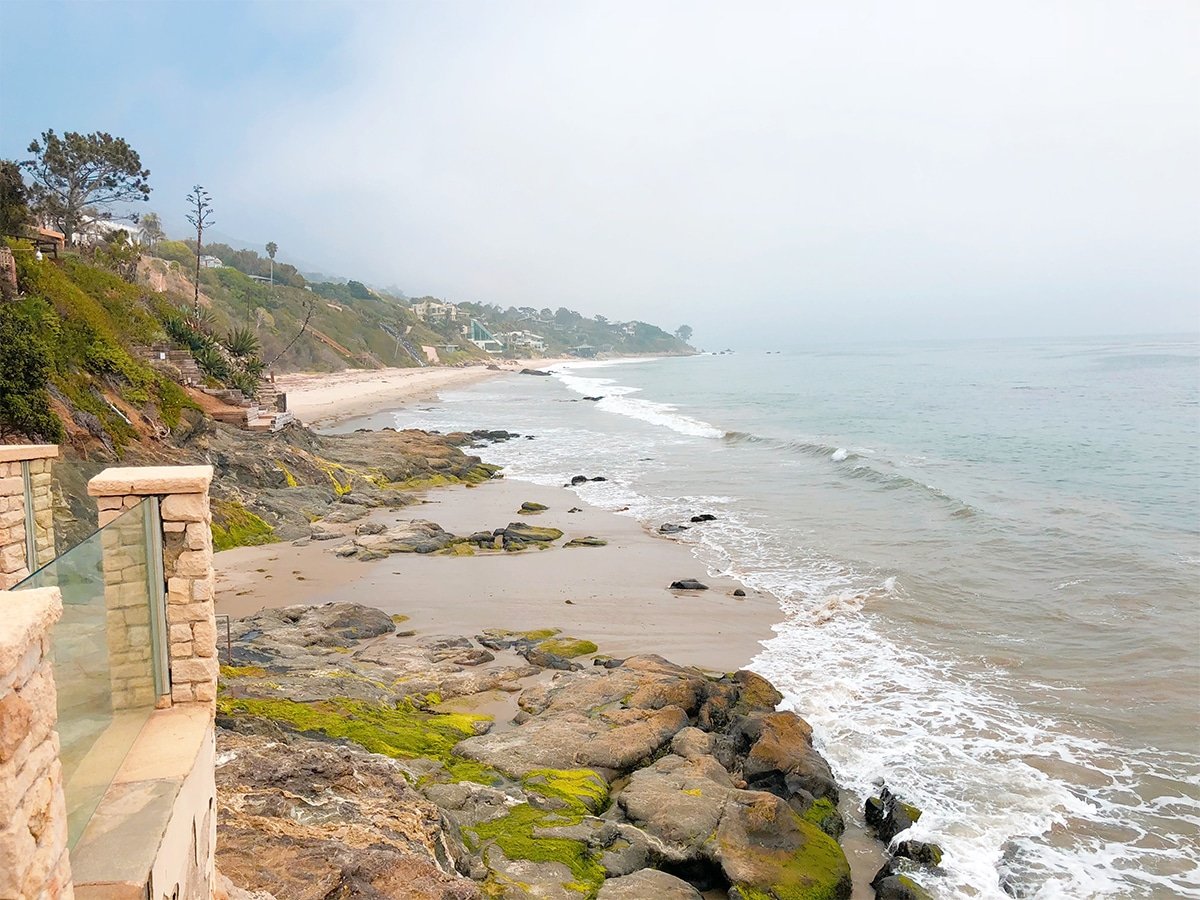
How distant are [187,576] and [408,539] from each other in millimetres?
13624

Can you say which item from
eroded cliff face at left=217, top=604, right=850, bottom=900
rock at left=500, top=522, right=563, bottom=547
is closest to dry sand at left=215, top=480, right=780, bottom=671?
rock at left=500, top=522, right=563, bottom=547

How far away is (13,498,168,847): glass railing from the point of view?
12.0ft

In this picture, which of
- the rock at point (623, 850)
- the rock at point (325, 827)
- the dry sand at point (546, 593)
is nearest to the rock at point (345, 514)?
the dry sand at point (546, 593)

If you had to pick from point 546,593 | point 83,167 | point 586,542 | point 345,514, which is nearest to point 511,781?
point 546,593

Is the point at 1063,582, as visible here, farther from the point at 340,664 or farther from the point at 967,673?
the point at 340,664

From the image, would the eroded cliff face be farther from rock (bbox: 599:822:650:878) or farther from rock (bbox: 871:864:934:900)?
rock (bbox: 871:864:934:900)

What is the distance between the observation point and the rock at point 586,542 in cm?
1956

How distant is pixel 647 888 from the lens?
22.1 feet

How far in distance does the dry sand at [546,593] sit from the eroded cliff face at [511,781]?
5.93 ft

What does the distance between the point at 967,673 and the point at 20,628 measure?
12611 millimetres

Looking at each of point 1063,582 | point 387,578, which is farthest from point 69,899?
point 1063,582

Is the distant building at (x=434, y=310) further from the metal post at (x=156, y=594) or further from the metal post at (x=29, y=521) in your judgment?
the metal post at (x=156, y=594)

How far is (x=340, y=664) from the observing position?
11.2m

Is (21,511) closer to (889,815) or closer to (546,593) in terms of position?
(889,815)
